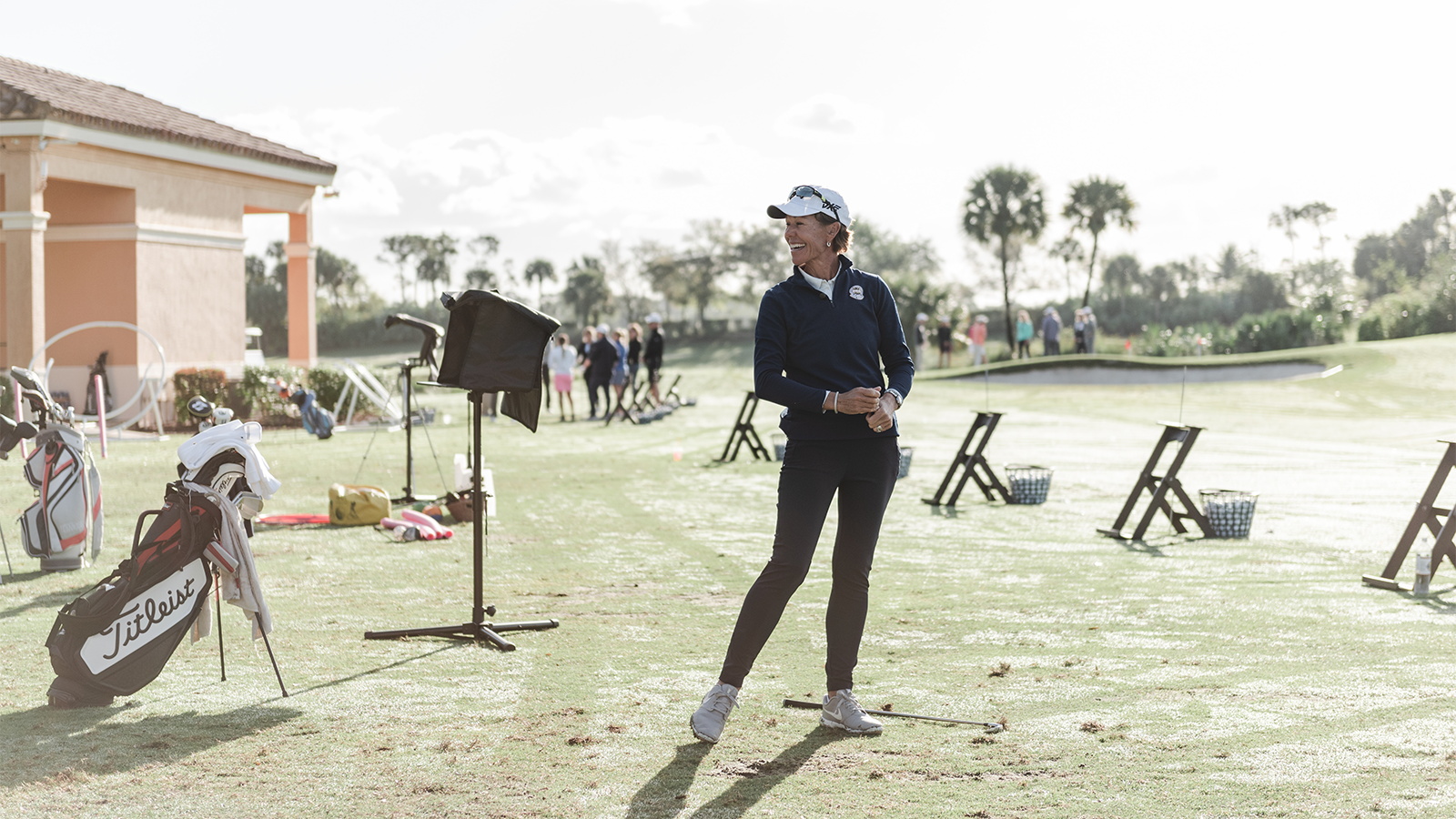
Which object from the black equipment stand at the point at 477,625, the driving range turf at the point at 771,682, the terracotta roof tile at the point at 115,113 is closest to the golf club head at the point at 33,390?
the driving range turf at the point at 771,682

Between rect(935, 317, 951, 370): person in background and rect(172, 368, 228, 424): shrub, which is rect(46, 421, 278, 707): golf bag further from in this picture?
rect(935, 317, 951, 370): person in background

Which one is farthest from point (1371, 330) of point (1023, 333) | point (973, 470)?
point (973, 470)

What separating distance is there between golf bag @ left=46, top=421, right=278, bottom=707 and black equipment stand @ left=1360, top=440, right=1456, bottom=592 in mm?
6632

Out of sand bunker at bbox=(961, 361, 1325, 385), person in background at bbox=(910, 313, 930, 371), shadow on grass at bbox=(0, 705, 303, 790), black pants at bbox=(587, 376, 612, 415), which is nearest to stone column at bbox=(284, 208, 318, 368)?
black pants at bbox=(587, 376, 612, 415)

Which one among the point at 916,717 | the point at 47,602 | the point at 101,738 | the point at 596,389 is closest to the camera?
the point at 101,738

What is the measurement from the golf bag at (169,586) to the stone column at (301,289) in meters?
21.8

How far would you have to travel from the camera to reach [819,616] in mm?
7262

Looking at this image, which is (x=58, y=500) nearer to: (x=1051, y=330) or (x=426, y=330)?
(x=426, y=330)

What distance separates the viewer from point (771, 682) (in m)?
5.79

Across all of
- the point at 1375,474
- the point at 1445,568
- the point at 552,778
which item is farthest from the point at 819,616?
the point at 1375,474

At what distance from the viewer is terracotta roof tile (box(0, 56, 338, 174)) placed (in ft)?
66.4

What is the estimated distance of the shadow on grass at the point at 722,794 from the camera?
411 centimetres

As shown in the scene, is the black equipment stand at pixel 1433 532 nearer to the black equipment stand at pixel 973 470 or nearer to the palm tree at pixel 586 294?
the black equipment stand at pixel 973 470

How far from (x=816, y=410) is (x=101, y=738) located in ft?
9.82
